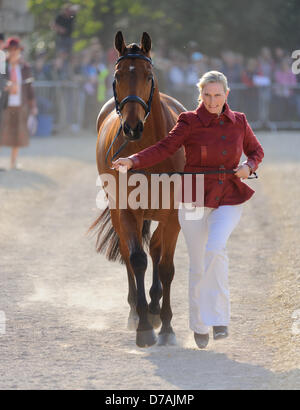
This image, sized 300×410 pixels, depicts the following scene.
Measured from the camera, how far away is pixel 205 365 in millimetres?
5105

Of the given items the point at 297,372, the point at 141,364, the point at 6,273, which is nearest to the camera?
the point at 297,372

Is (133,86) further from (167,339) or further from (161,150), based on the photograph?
(167,339)

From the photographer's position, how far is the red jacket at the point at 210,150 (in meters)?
5.40

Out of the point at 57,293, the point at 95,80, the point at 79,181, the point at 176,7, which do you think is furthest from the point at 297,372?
the point at 176,7

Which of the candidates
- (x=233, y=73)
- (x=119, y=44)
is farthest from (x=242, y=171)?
(x=233, y=73)

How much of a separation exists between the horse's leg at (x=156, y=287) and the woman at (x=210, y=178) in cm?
71

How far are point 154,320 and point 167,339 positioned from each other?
1.38 ft

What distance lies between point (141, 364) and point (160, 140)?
142cm

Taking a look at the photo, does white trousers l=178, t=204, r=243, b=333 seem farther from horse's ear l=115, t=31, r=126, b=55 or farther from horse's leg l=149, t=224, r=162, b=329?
horse's ear l=115, t=31, r=126, b=55

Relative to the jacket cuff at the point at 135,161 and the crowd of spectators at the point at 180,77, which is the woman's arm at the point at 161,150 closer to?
the jacket cuff at the point at 135,161

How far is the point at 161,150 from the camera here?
545 cm

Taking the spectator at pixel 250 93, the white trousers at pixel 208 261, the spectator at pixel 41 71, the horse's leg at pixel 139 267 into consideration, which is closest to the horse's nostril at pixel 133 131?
the white trousers at pixel 208 261

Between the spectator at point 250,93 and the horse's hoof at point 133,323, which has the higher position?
the spectator at point 250,93
